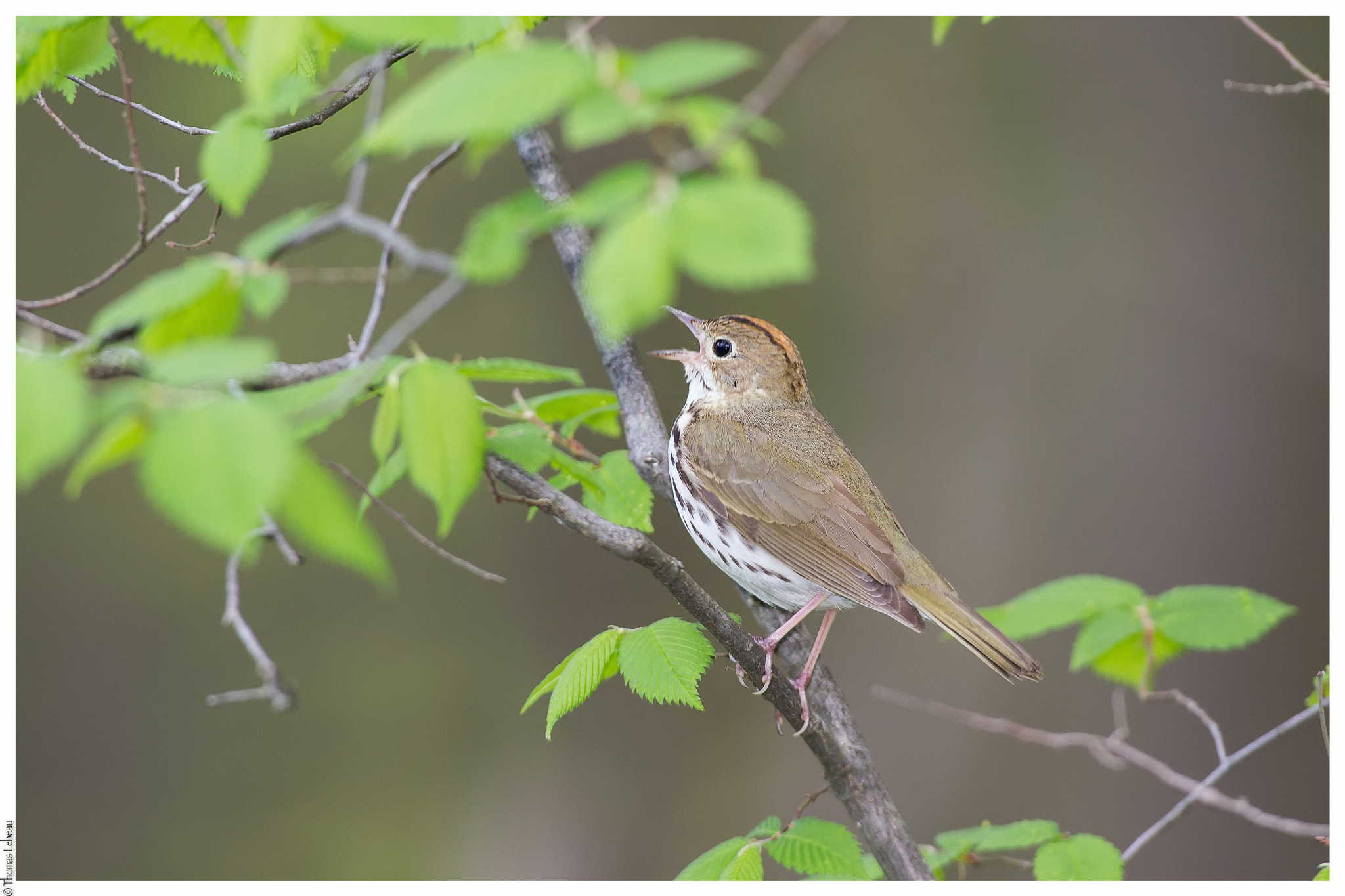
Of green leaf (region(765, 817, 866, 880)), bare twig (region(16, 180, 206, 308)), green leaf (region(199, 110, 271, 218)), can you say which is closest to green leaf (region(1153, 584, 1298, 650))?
green leaf (region(765, 817, 866, 880))

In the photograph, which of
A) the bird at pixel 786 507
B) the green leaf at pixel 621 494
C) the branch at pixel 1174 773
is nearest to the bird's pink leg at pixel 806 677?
the bird at pixel 786 507

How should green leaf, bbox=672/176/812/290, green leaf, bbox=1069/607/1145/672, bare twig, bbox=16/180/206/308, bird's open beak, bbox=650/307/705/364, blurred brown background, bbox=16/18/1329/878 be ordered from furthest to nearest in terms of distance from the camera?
A: blurred brown background, bbox=16/18/1329/878 → bird's open beak, bbox=650/307/705/364 → green leaf, bbox=1069/607/1145/672 → bare twig, bbox=16/180/206/308 → green leaf, bbox=672/176/812/290

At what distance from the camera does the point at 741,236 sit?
91cm

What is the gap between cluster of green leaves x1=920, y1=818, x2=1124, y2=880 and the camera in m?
1.93

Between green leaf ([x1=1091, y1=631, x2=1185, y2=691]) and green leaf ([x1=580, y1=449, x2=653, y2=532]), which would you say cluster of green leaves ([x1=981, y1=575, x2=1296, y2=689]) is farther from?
green leaf ([x1=580, y1=449, x2=653, y2=532])

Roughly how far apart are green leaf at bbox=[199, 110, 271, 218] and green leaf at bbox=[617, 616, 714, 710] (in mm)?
905

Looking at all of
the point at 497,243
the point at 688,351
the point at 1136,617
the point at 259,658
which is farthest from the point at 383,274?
the point at 1136,617

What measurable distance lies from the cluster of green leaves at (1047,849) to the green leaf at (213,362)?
1711 millimetres

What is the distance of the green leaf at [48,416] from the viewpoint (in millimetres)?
959

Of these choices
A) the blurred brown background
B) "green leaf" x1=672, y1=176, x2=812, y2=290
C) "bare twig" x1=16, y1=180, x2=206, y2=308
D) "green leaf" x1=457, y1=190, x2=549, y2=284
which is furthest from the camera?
the blurred brown background

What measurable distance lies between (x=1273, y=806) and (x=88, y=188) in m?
4.84

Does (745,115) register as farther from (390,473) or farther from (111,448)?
(390,473)

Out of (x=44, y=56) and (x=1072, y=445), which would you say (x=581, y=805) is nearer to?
(x=1072, y=445)
